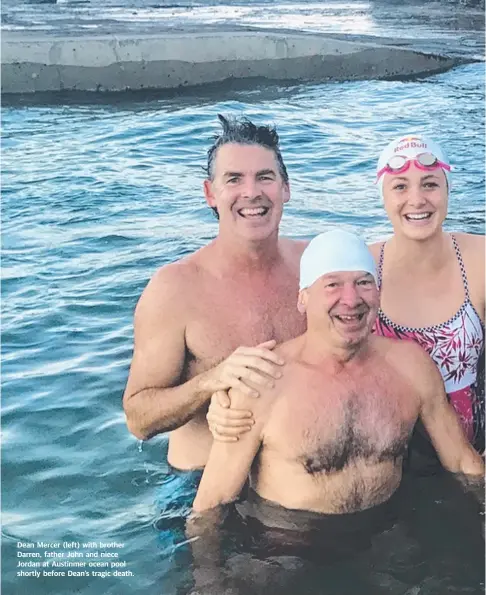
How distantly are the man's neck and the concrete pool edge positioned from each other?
1543 centimetres

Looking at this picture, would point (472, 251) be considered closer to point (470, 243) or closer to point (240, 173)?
point (470, 243)

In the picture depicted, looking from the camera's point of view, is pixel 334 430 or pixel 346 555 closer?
pixel 334 430

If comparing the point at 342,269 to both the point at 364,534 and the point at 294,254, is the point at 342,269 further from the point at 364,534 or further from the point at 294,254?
the point at 364,534

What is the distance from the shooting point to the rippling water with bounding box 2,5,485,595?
5.47m

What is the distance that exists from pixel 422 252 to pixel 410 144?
0.56m

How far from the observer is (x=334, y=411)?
4324 mm

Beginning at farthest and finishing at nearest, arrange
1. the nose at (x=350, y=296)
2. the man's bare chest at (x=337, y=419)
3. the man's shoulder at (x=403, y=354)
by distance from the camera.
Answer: the man's shoulder at (x=403, y=354) → the man's bare chest at (x=337, y=419) → the nose at (x=350, y=296)

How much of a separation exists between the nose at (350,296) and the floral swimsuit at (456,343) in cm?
83

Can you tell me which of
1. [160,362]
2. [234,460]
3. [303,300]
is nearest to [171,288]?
[160,362]

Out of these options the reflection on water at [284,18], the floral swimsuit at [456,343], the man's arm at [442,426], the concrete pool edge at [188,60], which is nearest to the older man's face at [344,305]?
the man's arm at [442,426]

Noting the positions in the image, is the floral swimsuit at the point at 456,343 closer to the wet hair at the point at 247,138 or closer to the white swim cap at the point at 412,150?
the white swim cap at the point at 412,150

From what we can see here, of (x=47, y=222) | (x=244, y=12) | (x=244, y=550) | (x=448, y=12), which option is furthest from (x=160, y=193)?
(x=448, y=12)

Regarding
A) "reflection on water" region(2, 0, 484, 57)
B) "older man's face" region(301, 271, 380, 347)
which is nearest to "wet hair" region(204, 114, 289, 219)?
"older man's face" region(301, 271, 380, 347)

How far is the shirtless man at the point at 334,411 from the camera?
420 centimetres
